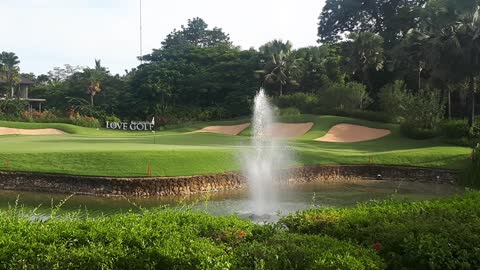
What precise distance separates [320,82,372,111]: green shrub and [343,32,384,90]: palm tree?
2979mm

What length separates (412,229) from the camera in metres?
5.56

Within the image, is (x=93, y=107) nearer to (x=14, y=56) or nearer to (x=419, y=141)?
(x=14, y=56)

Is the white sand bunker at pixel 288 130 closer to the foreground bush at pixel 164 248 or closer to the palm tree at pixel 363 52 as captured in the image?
the palm tree at pixel 363 52

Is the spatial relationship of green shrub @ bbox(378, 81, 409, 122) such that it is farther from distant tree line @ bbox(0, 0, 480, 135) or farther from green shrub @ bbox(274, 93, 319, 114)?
green shrub @ bbox(274, 93, 319, 114)

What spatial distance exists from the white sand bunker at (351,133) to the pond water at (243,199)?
1296 cm

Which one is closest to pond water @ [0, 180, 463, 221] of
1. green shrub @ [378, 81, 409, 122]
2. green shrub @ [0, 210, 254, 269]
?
green shrub @ [0, 210, 254, 269]

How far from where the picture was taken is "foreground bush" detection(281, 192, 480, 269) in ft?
16.1

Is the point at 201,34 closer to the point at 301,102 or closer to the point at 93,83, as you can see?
the point at 93,83

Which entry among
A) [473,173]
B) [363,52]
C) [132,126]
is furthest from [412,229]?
[132,126]

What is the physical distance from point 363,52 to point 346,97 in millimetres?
4915

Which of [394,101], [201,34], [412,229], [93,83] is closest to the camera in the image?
[412,229]

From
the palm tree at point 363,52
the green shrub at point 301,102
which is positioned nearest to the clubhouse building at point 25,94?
the green shrub at point 301,102

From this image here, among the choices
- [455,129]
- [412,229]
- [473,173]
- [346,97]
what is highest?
[346,97]

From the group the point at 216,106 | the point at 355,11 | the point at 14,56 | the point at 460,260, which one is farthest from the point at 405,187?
the point at 14,56
